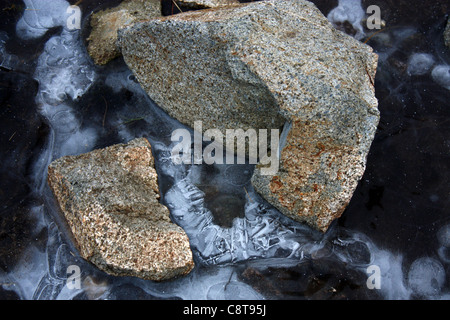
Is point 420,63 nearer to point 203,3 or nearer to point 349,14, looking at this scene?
point 349,14

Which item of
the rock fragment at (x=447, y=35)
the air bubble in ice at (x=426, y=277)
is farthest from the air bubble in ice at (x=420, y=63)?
the air bubble in ice at (x=426, y=277)

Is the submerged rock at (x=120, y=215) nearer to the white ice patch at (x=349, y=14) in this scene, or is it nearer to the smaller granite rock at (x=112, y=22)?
the smaller granite rock at (x=112, y=22)

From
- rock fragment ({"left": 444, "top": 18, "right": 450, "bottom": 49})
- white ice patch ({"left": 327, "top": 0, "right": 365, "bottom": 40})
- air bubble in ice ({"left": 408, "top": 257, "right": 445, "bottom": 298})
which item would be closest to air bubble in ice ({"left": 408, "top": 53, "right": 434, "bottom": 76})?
rock fragment ({"left": 444, "top": 18, "right": 450, "bottom": 49})

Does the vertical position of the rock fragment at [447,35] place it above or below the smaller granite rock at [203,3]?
below

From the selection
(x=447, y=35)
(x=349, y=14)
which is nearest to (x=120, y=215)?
(x=349, y=14)

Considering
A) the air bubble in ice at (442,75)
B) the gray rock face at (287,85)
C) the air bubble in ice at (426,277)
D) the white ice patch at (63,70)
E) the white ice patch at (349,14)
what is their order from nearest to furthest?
the gray rock face at (287,85)
the air bubble in ice at (426,277)
the air bubble in ice at (442,75)
the white ice patch at (63,70)
the white ice patch at (349,14)

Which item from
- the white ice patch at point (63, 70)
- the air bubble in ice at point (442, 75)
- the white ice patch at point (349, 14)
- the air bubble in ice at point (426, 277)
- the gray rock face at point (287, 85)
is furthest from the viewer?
the white ice patch at point (349, 14)
